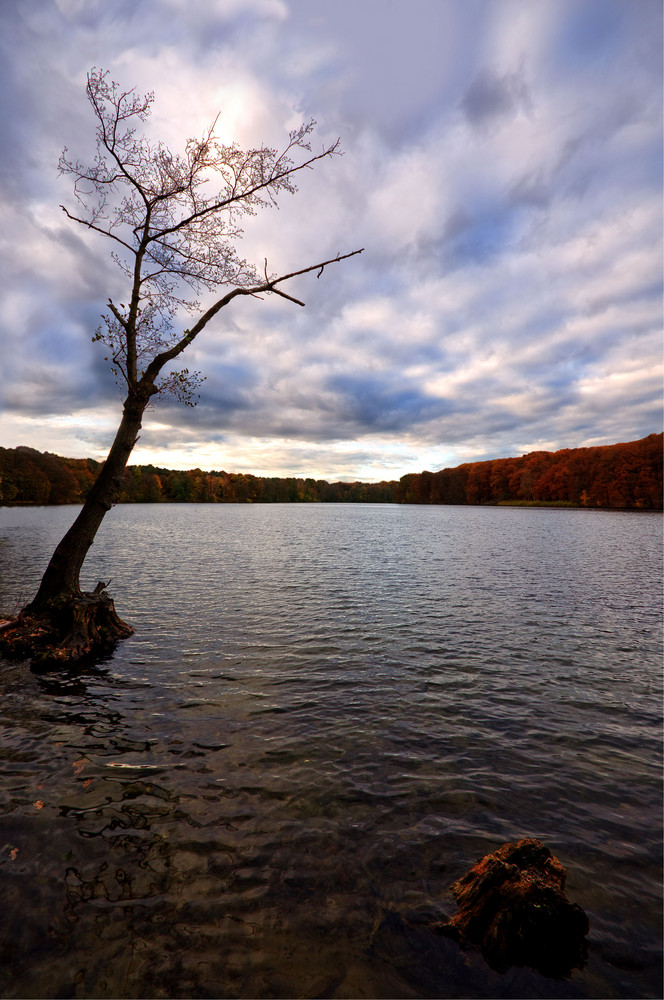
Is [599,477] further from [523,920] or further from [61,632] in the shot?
[523,920]

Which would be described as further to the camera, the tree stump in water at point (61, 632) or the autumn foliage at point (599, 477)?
A: the autumn foliage at point (599, 477)

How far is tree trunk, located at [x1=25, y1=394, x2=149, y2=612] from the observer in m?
13.8

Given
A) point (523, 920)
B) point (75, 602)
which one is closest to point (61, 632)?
point (75, 602)

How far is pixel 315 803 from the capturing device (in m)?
6.68

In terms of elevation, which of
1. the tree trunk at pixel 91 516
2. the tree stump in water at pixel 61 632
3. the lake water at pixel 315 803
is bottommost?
the lake water at pixel 315 803

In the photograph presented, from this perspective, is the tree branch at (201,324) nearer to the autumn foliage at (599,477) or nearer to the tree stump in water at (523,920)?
the tree stump in water at (523,920)

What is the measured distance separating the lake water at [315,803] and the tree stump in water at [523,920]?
0.17 m

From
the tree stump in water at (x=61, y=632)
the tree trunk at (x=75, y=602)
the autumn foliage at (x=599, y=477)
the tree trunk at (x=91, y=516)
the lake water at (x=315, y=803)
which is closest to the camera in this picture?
the lake water at (x=315, y=803)

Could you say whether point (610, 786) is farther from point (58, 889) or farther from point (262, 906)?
point (58, 889)

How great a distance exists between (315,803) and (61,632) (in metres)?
10.9

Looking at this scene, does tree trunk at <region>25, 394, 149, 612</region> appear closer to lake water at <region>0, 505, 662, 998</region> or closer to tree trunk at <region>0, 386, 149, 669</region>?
tree trunk at <region>0, 386, 149, 669</region>

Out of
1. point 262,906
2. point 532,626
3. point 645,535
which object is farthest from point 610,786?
point 645,535

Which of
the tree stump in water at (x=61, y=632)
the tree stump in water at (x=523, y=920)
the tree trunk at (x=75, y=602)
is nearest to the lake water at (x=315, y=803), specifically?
the tree stump in water at (x=523, y=920)

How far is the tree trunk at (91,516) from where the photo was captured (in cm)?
1379
